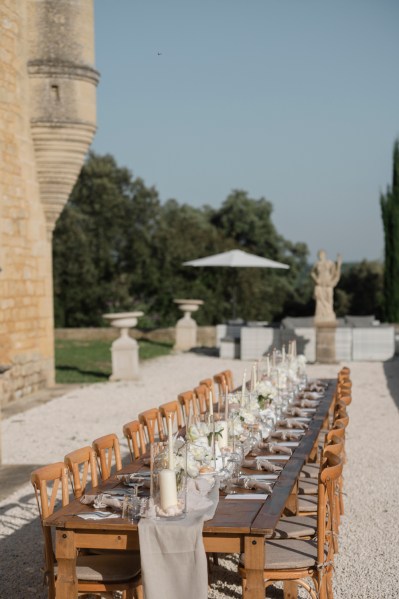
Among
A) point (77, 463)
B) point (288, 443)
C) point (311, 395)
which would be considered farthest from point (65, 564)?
point (311, 395)

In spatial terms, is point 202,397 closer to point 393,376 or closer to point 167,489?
point 167,489

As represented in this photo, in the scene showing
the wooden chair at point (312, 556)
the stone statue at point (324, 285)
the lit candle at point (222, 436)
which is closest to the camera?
the wooden chair at point (312, 556)

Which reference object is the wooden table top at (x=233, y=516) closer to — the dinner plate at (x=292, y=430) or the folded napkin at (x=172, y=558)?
the folded napkin at (x=172, y=558)

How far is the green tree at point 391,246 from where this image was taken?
92.7 feet

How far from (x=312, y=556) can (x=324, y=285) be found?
47.4 ft

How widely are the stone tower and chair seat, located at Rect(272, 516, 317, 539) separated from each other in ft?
27.3

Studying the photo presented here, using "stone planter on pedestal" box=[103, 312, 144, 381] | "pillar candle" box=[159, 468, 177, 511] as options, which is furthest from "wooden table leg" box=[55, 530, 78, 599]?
"stone planter on pedestal" box=[103, 312, 144, 381]

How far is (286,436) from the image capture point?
20.1 feet

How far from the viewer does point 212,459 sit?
15.8ft

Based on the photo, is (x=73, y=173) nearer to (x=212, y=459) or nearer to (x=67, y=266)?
(x=212, y=459)

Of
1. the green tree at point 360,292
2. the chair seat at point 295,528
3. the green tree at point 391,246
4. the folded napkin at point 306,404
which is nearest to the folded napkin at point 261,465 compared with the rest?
the chair seat at point 295,528

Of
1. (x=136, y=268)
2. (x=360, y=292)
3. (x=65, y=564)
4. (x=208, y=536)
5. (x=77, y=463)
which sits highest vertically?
(x=136, y=268)

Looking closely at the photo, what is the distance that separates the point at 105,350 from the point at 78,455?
17281 mm

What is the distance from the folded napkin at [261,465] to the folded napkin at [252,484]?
1.12 feet
